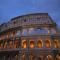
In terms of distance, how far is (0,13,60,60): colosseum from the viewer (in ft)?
112

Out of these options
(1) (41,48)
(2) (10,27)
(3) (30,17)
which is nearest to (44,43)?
(1) (41,48)

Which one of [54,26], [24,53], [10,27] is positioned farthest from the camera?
[10,27]

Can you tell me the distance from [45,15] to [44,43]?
6.30 metres

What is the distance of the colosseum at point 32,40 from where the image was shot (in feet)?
112

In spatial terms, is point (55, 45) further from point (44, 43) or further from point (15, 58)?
point (15, 58)

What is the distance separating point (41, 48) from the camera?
113 ft

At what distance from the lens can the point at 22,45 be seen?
35344mm

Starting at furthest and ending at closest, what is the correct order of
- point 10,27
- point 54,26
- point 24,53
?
point 10,27, point 54,26, point 24,53

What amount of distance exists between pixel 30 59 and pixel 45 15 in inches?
383

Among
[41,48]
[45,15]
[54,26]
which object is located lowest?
[41,48]

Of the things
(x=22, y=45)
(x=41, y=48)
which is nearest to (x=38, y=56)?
(x=41, y=48)

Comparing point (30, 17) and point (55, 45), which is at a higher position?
point (30, 17)

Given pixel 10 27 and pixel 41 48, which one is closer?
pixel 41 48

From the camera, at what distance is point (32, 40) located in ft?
115
